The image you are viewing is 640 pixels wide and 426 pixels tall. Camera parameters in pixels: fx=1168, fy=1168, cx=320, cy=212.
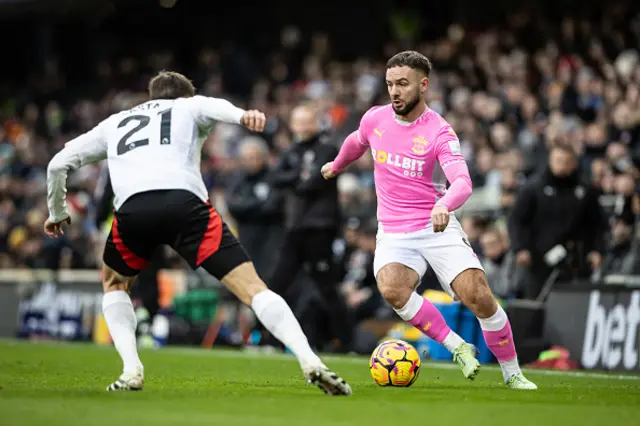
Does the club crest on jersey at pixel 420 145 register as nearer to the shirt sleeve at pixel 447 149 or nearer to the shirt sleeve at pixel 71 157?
the shirt sleeve at pixel 447 149

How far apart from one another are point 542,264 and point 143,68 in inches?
721

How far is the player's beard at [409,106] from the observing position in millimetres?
8633

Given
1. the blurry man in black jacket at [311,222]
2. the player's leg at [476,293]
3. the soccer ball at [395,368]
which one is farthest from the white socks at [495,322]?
the blurry man in black jacket at [311,222]

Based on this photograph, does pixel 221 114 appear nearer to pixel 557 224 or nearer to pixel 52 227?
pixel 52 227

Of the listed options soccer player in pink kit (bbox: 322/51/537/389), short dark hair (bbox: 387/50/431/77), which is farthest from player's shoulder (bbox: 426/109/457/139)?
short dark hair (bbox: 387/50/431/77)

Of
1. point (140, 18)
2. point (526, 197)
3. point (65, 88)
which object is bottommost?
point (526, 197)

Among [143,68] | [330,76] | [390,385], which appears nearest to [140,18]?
[143,68]

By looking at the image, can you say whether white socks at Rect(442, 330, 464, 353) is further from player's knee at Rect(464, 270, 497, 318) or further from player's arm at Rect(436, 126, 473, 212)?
player's arm at Rect(436, 126, 473, 212)

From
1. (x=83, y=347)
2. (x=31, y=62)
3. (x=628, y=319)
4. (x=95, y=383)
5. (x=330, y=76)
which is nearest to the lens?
(x=95, y=383)

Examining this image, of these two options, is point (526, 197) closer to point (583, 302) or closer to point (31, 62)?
point (583, 302)

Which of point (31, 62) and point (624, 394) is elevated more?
point (31, 62)

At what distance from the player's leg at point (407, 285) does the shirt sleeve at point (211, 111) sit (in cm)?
194

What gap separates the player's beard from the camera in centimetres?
863

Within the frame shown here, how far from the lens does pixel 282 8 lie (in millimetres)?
29656
